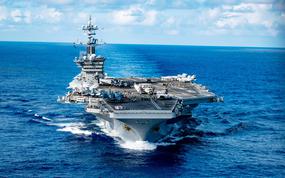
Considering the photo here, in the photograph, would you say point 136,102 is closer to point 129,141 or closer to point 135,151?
point 129,141

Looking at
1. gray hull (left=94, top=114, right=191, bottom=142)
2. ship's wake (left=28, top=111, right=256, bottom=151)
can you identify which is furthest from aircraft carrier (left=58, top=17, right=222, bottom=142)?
ship's wake (left=28, top=111, right=256, bottom=151)

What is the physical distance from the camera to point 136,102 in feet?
171

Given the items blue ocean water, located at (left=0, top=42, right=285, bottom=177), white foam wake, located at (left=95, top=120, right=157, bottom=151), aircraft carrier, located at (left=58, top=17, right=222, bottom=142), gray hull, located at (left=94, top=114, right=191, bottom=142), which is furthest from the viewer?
white foam wake, located at (left=95, top=120, right=157, bottom=151)

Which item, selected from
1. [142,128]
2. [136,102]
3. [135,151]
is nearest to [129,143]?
[142,128]

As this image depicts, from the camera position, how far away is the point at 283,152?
1905 inches

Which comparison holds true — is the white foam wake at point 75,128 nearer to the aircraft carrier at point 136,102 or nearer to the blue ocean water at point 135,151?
the blue ocean water at point 135,151

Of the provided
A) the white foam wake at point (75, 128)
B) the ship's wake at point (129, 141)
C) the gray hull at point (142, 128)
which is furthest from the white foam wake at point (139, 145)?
the white foam wake at point (75, 128)

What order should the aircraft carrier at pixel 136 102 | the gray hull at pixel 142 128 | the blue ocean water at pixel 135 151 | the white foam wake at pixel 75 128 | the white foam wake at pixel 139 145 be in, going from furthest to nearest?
1. the white foam wake at pixel 75 128
2. the white foam wake at pixel 139 145
3. the gray hull at pixel 142 128
4. the aircraft carrier at pixel 136 102
5. the blue ocean water at pixel 135 151

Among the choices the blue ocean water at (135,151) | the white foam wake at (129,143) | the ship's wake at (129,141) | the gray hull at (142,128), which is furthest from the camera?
the ship's wake at (129,141)

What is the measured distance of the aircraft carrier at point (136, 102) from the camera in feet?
154

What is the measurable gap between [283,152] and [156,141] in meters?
11.7

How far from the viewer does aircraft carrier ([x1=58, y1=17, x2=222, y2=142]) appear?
154ft

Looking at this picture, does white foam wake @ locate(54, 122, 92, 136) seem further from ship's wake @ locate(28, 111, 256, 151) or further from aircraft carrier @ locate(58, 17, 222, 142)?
aircraft carrier @ locate(58, 17, 222, 142)

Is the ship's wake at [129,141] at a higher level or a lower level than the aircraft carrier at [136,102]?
lower
